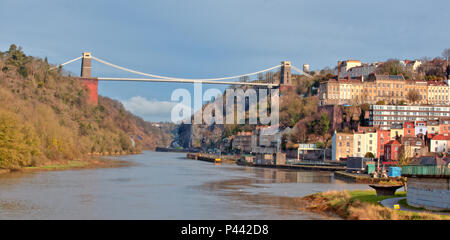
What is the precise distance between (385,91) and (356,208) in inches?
2560

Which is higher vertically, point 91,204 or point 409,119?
point 409,119

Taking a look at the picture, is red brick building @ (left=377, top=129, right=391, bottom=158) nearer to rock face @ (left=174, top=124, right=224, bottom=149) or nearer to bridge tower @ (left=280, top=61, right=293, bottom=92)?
bridge tower @ (left=280, top=61, right=293, bottom=92)

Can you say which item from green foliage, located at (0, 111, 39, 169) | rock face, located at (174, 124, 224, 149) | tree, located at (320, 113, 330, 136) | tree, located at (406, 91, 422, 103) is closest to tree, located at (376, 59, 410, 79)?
tree, located at (406, 91, 422, 103)

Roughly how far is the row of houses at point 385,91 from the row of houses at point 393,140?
16.7 m

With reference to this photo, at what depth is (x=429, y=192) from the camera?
14734 mm

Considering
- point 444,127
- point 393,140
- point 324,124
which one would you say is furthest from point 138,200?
point 324,124

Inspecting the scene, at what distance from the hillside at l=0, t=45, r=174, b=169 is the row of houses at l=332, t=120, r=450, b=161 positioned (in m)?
27.4

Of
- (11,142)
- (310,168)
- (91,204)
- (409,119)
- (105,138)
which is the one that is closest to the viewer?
(91,204)

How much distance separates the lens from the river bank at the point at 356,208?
14.4 metres

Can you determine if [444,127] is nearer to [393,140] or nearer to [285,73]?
[393,140]

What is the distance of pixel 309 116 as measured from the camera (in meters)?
78.2
